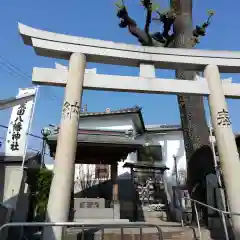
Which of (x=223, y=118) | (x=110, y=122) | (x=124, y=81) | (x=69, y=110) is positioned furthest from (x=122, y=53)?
(x=110, y=122)

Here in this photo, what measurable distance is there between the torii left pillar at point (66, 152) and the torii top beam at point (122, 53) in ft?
1.17

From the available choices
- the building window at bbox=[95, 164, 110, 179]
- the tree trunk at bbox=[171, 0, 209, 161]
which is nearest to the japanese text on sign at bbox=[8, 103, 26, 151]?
the tree trunk at bbox=[171, 0, 209, 161]

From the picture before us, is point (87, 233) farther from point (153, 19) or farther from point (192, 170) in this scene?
point (153, 19)

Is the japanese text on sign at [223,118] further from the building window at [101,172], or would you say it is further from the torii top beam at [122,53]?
the building window at [101,172]

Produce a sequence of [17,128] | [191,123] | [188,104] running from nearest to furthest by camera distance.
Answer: [191,123]
[188,104]
[17,128]

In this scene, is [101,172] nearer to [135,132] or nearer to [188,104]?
[135,132]

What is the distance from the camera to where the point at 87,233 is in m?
6.46

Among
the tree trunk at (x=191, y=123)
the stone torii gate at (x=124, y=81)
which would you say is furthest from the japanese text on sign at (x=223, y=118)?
the tree trunk at (x=191, y=123)

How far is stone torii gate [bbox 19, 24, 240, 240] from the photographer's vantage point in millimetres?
6988

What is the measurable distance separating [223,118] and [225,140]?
623 mm

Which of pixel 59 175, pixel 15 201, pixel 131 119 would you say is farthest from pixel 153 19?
pixel 131 119

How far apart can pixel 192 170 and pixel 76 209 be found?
4903mm

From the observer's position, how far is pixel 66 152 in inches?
273

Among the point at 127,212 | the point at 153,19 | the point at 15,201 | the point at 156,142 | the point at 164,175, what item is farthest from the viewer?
the point at 156,142
